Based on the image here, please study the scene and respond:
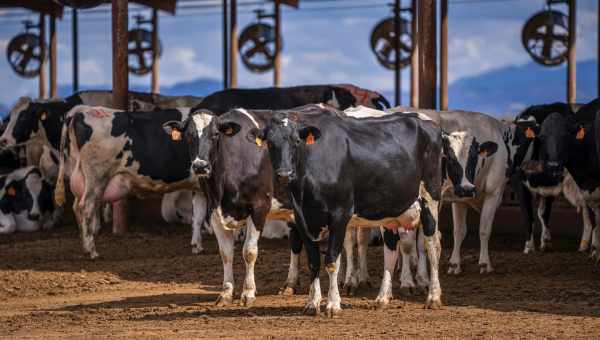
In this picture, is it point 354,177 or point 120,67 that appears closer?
point 354,177

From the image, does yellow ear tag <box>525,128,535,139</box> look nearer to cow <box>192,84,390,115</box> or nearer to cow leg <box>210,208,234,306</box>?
cow <box>192,84,390,115</box>

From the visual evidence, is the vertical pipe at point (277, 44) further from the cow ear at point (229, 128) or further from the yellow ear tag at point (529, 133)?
the cow ear at point (229, 128)

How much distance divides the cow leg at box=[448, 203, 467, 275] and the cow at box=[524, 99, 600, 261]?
122cm

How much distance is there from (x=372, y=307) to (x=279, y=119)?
2.02 m

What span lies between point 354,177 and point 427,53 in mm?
5894

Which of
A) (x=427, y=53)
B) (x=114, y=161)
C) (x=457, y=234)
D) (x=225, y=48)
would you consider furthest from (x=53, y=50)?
(x=457, y=234)

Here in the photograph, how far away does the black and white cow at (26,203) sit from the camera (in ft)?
60.2

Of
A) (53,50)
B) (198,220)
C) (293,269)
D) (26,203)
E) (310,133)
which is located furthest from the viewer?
(53,50)

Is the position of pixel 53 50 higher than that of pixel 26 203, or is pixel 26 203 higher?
pixel 53 50

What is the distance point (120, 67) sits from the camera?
1672 centimetres

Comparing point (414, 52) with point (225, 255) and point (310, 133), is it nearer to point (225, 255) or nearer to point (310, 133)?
A: point (225, 255)

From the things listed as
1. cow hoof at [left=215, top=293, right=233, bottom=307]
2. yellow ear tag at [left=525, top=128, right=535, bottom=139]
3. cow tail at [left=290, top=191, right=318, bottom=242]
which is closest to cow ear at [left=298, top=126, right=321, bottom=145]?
cow tail at [left=290, top=191, right=318, bottom=242]

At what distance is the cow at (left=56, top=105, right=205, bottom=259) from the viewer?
14367mm

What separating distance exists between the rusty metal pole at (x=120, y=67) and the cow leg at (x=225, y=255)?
6.73 metres
